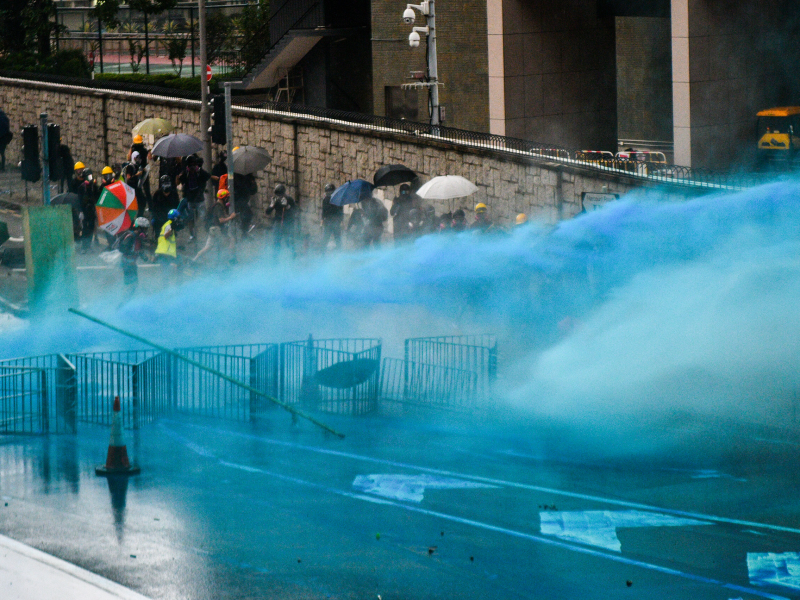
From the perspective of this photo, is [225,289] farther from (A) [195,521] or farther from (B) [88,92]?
(B) [88,92]

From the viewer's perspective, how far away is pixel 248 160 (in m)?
27.0

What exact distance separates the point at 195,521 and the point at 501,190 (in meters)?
12.7

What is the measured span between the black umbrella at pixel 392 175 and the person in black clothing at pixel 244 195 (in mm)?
3059

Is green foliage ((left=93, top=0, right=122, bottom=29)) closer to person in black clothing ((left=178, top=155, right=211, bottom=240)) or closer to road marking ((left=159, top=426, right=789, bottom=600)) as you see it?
person in black clothing ((left=178, top=155, right=211, bottom=240))

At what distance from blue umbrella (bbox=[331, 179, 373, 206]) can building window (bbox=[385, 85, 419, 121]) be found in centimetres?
1398

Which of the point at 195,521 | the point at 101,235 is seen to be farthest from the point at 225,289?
the point at 195,521

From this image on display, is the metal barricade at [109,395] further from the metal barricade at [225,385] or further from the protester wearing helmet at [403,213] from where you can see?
the protester wearing helmet at [403,213]

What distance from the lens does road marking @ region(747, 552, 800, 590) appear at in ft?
32.5

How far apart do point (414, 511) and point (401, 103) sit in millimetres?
26904

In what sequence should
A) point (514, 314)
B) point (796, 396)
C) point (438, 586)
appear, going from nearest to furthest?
point (438, 586)
point (796, 396)
point (514, 314)

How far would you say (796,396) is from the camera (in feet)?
47.5

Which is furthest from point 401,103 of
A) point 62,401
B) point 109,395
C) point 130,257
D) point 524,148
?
point 62,401

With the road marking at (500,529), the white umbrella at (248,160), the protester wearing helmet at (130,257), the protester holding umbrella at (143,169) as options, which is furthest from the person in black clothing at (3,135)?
the road marking at (500,529)

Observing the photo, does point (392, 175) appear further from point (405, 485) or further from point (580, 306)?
point (405, 485)
